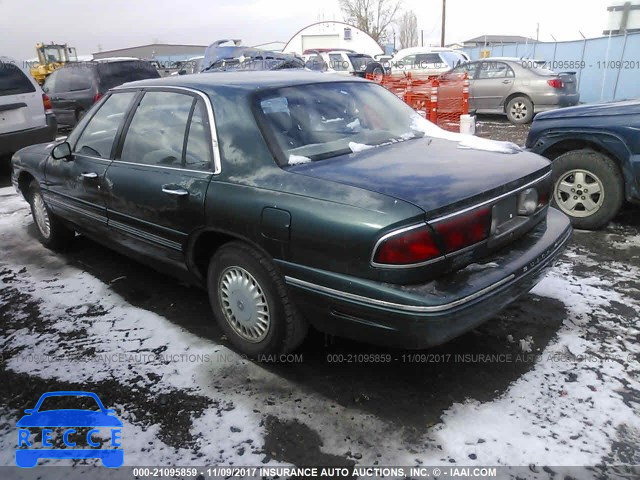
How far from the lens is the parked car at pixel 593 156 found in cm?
436

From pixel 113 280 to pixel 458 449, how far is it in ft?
10.2

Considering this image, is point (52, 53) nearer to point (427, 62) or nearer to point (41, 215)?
point (427, 62)

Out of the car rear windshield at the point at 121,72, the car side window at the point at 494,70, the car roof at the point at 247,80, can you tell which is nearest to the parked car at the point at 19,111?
A: the car rear windshield at the point at 121,72

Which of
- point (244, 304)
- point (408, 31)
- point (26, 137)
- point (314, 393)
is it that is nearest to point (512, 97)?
point (26, 137)

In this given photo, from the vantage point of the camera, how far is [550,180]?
312cm

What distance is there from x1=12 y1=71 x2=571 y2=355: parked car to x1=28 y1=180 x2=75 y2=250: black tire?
42.7 inches

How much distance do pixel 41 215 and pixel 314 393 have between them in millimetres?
3624

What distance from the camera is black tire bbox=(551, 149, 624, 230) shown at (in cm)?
453

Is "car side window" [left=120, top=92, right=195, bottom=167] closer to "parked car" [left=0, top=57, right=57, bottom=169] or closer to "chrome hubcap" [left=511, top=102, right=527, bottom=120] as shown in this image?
"parked car" [left=0, top=57, right=57, bottom=169]

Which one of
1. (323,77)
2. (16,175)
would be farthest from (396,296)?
(16,175)

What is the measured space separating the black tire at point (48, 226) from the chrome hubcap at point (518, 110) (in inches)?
412

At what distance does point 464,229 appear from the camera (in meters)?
2.39

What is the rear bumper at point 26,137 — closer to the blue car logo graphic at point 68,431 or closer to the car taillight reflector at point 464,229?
the blue car logo graphic at point 68,431

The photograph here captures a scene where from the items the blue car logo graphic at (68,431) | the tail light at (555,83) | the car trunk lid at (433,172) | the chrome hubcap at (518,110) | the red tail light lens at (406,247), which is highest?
the car trunk lid at (433,172)
